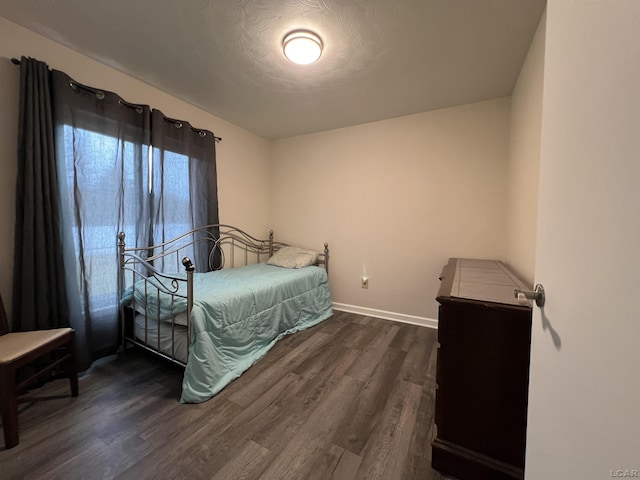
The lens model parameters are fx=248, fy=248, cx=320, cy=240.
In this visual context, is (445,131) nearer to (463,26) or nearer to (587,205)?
(463,26)

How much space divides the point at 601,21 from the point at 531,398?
3.07ft

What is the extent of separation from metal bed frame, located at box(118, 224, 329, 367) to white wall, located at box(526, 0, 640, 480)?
1651 millimetres

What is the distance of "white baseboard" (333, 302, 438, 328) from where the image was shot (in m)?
2.69

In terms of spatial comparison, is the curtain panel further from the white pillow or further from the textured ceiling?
the white pillow

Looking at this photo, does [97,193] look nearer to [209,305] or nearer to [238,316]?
[209,305]

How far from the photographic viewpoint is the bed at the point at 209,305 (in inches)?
63.4

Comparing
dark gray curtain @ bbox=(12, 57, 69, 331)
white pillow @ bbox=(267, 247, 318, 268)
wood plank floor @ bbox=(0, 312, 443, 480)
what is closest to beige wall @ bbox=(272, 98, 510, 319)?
white pillow @ bbox=(267, 247, 318, 268)

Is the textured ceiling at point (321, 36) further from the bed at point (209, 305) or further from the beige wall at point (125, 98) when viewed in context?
the bed at point (209, 305)

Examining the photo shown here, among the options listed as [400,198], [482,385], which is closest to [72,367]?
[482,385]

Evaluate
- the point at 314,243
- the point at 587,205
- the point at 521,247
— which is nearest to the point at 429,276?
the point at 521,247

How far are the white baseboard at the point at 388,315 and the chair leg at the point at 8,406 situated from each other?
8.67ft

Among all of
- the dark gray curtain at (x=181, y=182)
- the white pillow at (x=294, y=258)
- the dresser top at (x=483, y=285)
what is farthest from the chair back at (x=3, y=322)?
the dresser top at (x=483, y=285)

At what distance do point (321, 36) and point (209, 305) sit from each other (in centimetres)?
191

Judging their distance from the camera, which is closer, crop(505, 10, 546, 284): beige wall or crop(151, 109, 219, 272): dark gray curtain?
crop(505, 10, 546, 284): beige wall
